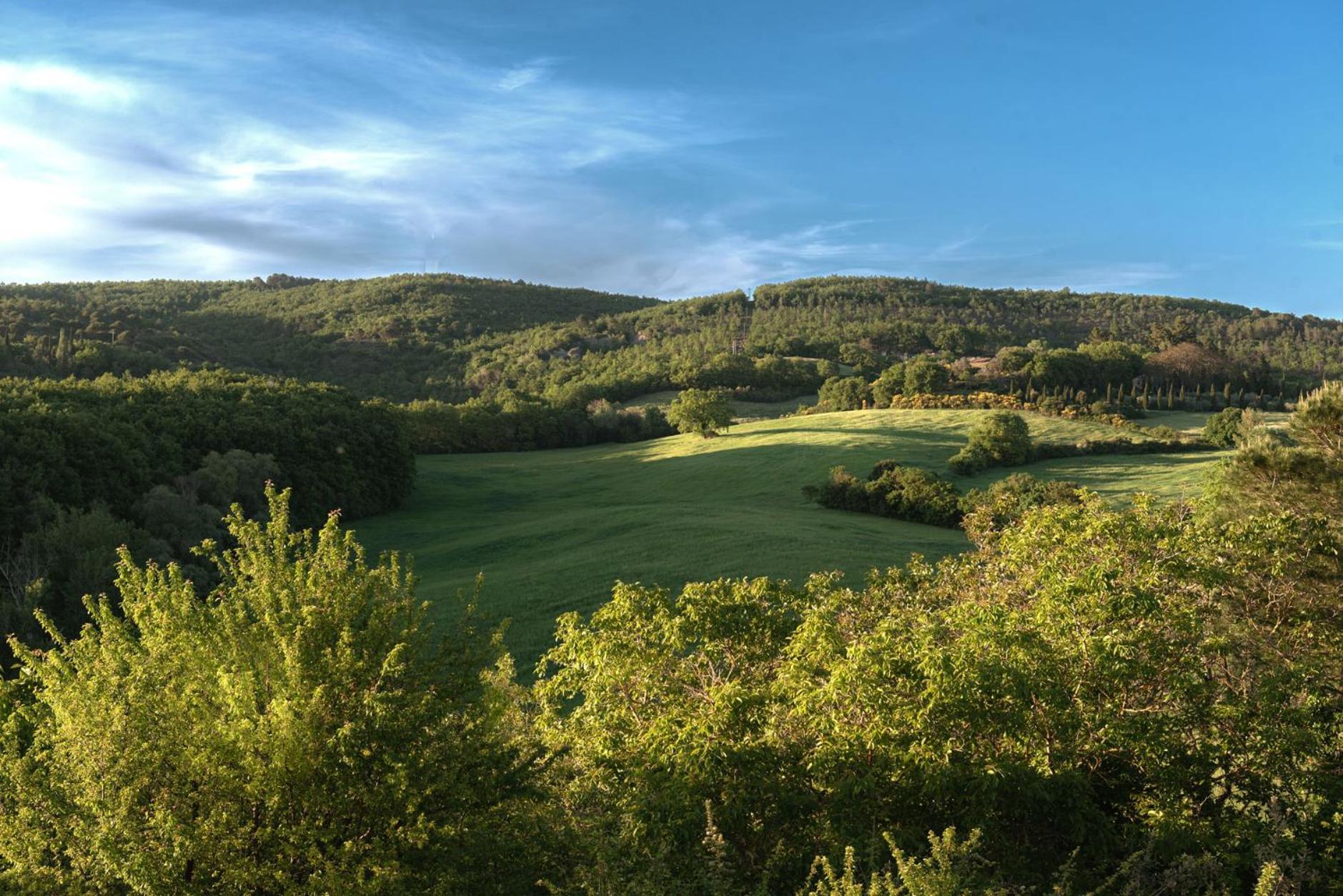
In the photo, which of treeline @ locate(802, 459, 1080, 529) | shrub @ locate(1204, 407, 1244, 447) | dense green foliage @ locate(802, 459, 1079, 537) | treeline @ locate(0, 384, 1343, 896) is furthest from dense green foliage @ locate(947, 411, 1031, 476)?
treeline @ locate(0, 384, 1343, 896)

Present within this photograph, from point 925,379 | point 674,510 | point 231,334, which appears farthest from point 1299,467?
point 231,334

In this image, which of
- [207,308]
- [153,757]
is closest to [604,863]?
[153,757]

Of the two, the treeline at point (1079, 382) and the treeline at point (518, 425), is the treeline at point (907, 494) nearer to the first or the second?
the treeline at point (1079, 382)

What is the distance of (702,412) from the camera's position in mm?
89312

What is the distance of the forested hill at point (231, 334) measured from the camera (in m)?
89.2

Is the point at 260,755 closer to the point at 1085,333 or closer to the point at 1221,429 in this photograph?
the point at 1221,429

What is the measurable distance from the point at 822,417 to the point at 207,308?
139 m

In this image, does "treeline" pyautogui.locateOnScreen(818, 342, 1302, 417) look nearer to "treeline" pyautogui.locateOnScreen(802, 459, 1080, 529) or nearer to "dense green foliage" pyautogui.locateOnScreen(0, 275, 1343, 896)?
"treeline" pyautogui.locateOnScreen(802, 459, 1080, 529)

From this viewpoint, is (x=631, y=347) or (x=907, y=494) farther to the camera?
(x=631, y=347)

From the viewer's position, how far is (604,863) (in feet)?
29.0

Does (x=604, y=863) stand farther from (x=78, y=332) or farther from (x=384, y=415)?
(x=78, y=332)

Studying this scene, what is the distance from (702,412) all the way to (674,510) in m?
36.1

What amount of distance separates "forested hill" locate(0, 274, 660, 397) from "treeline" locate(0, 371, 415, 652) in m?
26.9

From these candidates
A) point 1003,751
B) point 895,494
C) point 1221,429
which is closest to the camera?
point 1003,751
